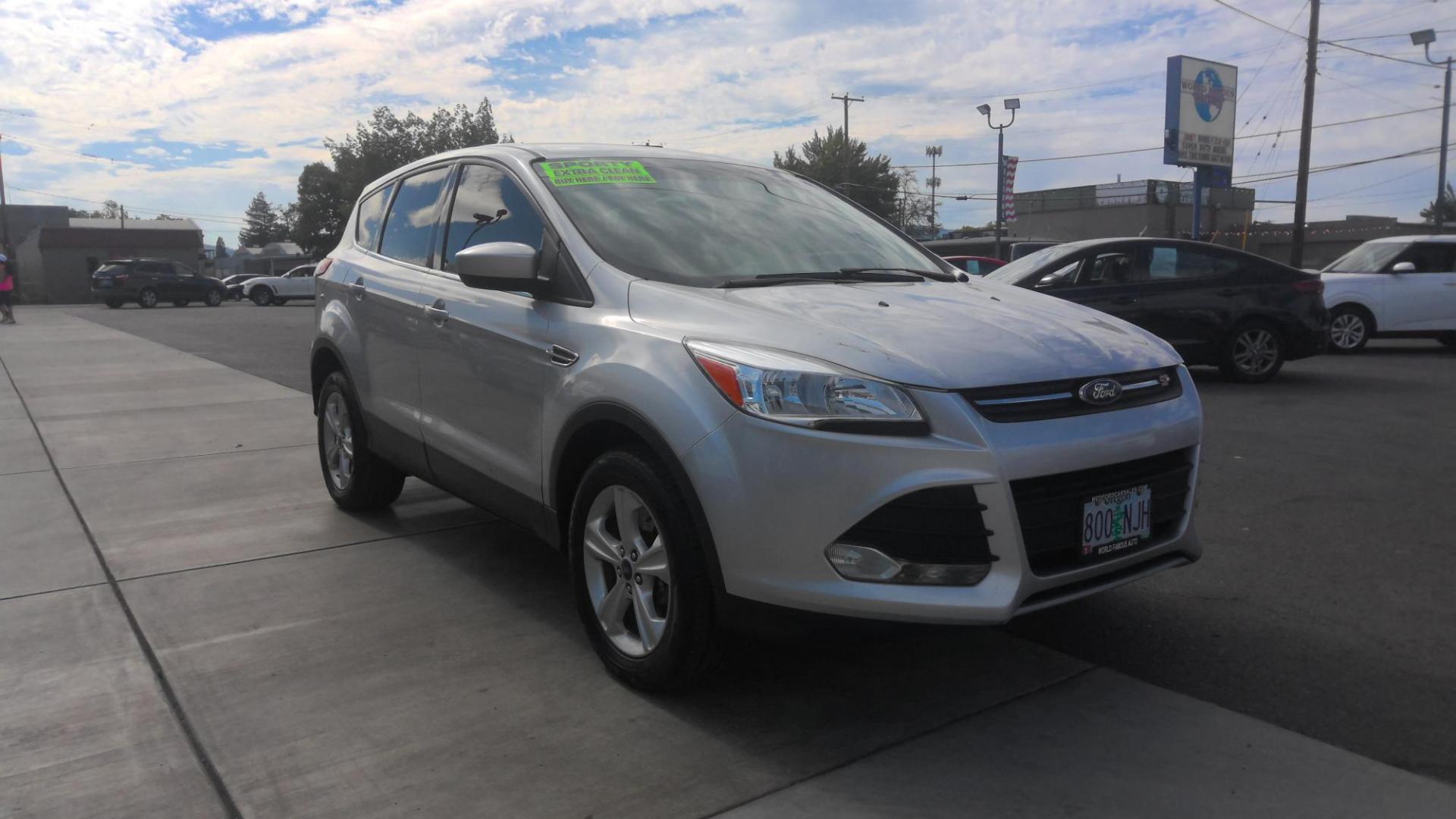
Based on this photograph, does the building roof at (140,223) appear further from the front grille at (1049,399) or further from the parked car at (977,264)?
the front grille at (1049,399)

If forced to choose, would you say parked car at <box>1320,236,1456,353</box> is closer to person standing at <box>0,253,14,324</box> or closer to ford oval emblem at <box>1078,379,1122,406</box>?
ford oval emblem at <box>1078,379,1122,406</box>

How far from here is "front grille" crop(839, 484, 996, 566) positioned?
2.83 m

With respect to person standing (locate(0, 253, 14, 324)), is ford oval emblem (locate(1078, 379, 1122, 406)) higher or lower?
higher

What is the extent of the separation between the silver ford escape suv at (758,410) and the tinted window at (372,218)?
925 millimetres

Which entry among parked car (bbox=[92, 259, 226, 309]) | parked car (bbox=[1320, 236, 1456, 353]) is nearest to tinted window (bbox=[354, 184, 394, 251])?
parked car (bbox=[1320, 236, 1456, 353])

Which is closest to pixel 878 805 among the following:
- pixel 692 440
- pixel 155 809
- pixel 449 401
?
pixel 692 440

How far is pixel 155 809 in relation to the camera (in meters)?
2.81

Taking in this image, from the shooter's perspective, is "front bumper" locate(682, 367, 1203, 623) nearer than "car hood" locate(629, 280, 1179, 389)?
Yes

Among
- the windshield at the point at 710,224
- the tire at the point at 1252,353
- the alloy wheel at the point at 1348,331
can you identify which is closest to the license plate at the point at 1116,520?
the windshield at the point at 710,224

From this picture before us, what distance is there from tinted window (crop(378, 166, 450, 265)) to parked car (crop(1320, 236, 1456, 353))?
12.7m

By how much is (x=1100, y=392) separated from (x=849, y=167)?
72520 mm

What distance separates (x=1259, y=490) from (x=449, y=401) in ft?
14.5

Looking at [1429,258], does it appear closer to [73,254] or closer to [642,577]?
[642,577]

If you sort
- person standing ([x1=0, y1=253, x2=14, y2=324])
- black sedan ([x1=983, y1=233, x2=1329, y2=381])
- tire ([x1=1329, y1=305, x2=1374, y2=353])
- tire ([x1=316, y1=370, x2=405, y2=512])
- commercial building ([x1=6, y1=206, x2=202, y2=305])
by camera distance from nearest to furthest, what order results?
tire ([x1=316, y1=370, x2=405, y2=512]) → black sedan ([x1=983, y1=233, x2=1329, y2=381]) → tire ([x1=1329, y1=305, x2=1374, y2=353]) → person standing ([x1=0, y1=253, x2=14, y2=324]) → commercial building ([x1=6, y1=206, x2=202, y2=305])
